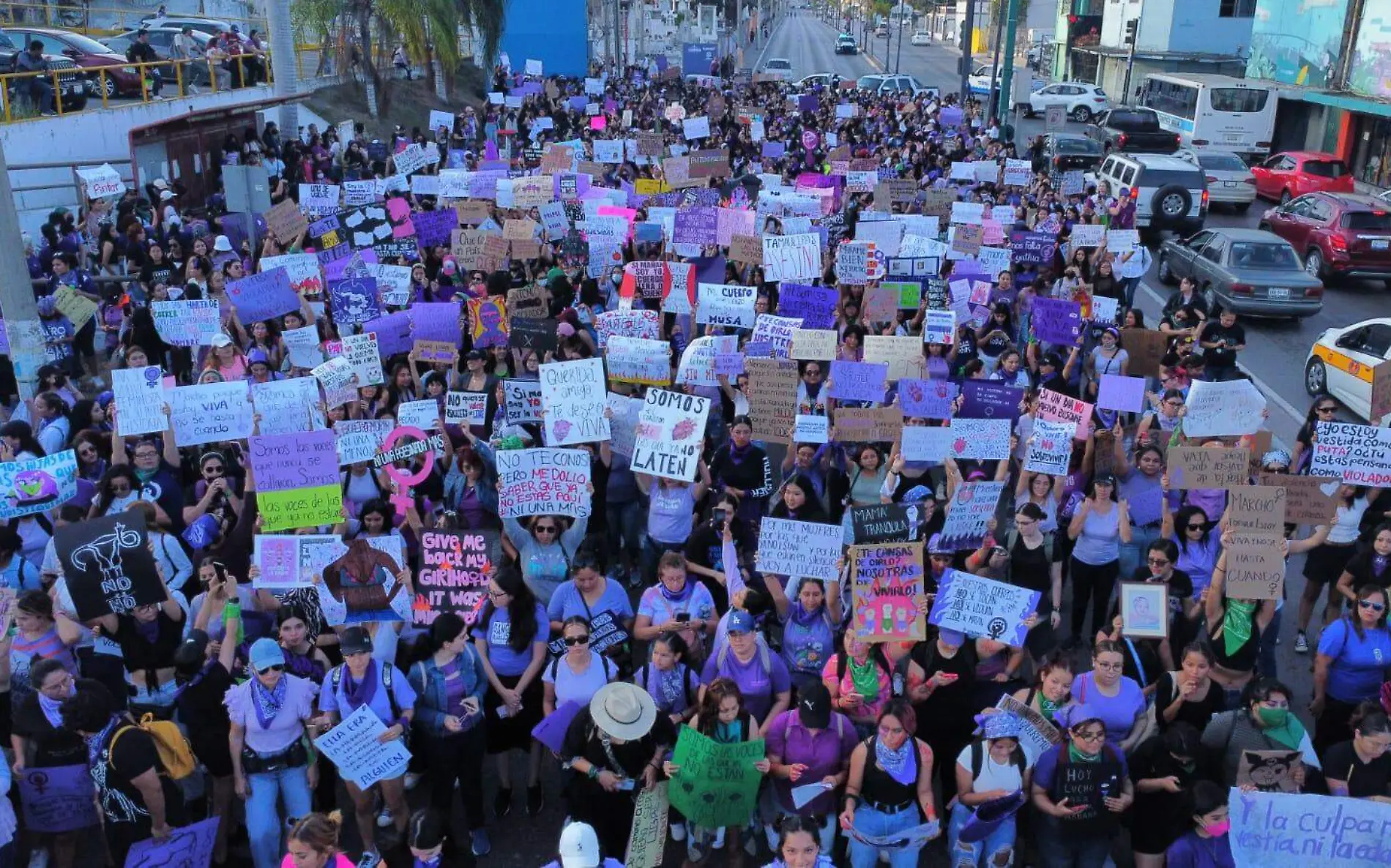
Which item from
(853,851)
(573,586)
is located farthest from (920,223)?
(853,851)

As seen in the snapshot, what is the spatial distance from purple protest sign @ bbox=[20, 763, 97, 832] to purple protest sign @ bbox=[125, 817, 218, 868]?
0.57 metres

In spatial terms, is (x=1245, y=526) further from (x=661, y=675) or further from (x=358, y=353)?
(x=358, y=353)

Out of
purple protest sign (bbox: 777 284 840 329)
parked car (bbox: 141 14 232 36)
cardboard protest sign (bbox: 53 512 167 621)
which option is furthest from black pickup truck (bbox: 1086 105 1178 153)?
cardboard protest sign (bbox: 53 512 167 621)

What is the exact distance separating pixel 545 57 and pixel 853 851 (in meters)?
50.2

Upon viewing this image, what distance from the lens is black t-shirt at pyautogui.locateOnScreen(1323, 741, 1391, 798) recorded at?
534 cm

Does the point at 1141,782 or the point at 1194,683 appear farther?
the point at 1194,683

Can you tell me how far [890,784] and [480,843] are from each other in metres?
2.36

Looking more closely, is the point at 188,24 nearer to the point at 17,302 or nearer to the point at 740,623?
the point at 17,302

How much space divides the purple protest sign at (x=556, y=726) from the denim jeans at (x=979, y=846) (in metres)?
1.93

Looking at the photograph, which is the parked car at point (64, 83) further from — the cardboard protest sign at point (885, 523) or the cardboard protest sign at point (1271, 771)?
the cardboard protest sign at point (1271, 771)

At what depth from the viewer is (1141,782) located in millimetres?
5484

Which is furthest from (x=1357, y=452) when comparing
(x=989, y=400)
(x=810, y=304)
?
(x=810, y=304)

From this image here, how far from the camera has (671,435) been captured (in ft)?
26.9

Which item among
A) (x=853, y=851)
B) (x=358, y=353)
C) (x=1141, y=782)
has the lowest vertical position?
(x=853, y=851)
